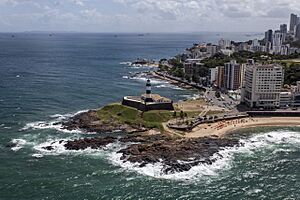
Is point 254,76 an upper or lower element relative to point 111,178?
upper

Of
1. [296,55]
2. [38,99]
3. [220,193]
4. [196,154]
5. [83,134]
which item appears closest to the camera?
[220,193]

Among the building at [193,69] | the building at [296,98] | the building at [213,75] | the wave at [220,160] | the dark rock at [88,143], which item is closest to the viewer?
the wave at [220,160]

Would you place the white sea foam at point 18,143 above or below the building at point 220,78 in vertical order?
below

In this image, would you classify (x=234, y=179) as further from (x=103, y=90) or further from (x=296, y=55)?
(x=296, y=55)

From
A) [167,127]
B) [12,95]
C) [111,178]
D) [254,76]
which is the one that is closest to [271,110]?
[254,76]

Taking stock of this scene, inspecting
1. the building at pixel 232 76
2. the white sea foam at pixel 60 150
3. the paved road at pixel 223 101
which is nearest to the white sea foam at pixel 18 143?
the white sea foam at pixel 60 150

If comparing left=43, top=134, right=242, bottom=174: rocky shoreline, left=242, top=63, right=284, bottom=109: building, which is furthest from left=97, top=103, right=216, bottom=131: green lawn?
left=242, top=63, right=284, bottom=109: building

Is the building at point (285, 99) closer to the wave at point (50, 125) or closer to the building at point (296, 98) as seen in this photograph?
the building at point (296, 98)

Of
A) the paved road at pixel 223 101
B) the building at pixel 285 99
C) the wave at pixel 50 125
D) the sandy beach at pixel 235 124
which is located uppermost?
the building at pixel 285 99
